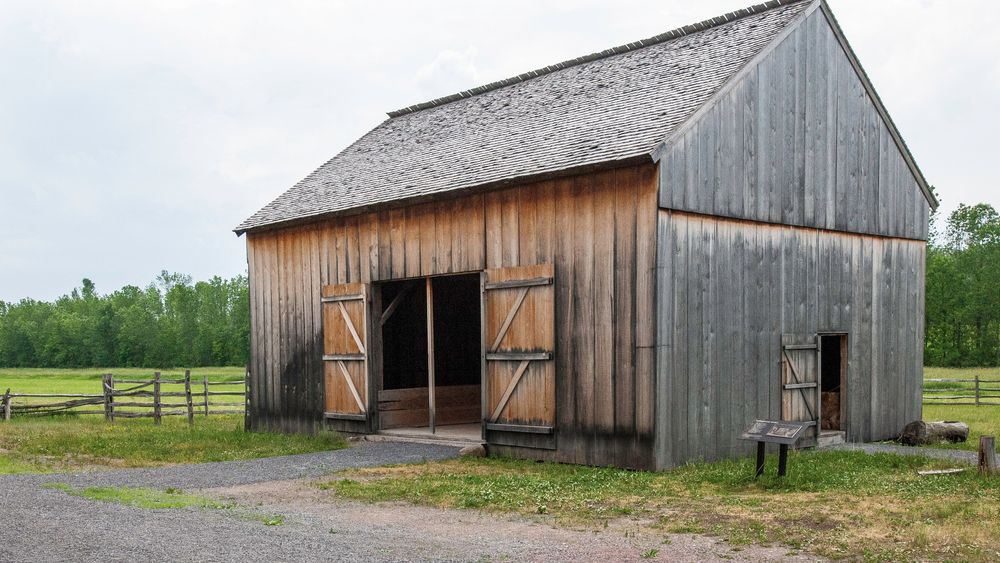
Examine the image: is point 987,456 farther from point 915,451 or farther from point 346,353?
point 346,353

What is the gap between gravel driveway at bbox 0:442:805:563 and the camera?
8.01 metres

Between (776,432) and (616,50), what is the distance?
32.8ft

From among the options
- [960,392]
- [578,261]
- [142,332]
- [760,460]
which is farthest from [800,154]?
[142,332]

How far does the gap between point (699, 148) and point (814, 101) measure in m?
3.44

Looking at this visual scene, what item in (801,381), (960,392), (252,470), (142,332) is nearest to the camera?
(252,470)

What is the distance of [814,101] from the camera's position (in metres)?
16.3

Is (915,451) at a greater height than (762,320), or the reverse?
(762,320)

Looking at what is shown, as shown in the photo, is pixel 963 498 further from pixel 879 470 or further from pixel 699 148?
pixel 699 148

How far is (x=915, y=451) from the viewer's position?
1555 cm

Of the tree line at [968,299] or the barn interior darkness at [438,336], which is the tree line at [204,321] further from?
the barn interior darkness at [438,336]

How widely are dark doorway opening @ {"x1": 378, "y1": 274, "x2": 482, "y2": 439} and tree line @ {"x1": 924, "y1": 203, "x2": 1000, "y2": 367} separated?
159ft

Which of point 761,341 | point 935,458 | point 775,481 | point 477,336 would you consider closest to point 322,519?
point 775,481

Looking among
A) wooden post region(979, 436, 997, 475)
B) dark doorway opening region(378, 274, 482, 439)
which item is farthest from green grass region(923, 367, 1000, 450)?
dark doorway opening region(378, 274, 482, 439)

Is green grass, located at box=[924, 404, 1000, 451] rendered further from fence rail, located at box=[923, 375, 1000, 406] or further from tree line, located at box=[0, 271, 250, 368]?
tree line, located at box=[0, 271, 250, 368]
